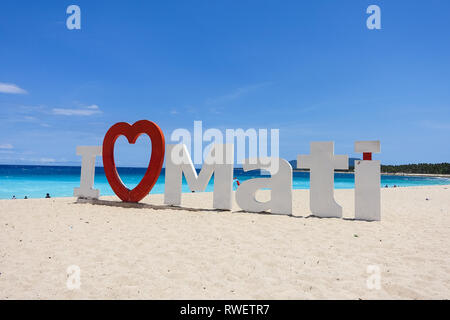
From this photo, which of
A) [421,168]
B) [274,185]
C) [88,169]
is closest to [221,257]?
[274,185]

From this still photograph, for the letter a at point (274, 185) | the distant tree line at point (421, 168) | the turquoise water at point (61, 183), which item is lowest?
the turquoise water at point (61, 183)

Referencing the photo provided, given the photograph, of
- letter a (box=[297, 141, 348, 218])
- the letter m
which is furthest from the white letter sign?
letter a (box=[297, 141, 348, 218])

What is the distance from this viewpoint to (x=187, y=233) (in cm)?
686

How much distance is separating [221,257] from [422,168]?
109843 millimetres

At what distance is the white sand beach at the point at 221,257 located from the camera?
374 cm

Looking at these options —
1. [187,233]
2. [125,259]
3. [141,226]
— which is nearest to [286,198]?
[187,233]

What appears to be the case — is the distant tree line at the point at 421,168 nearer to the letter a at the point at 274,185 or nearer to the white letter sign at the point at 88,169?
the letter a at the point at 274,185

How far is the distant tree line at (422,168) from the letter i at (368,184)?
3905 inches

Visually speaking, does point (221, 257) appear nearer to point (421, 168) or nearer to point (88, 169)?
point (88, 169)

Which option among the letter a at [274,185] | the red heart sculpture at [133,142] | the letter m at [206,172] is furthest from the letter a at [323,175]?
the red heart sculpture at [133,142]

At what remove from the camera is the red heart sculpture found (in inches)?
416

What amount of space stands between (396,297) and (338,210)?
5.32 m
